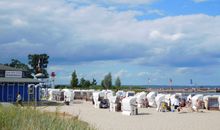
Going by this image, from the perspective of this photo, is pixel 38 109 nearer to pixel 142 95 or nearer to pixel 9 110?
pixel 9 110

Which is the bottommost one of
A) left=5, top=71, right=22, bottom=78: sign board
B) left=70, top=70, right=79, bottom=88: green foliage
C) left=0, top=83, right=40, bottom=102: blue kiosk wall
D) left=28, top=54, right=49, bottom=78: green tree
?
left=0, top=83, right=40, bottom=102: blue kiosk wall

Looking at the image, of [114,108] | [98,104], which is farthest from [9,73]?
[114,108]

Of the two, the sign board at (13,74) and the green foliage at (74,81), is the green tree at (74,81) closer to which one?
the green foliage at (74,81)

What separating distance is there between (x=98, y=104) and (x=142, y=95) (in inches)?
171

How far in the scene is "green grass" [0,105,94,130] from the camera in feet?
27.8

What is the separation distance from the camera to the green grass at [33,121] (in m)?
8.48

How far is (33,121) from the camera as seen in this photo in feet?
29.7

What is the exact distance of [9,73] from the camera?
43125mm

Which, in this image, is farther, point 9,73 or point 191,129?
point 9,73

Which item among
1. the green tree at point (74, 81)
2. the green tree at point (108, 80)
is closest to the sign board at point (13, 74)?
the green tree at point (74, 81)

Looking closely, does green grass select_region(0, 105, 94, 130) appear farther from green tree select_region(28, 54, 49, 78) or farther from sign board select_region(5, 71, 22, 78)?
green tree select_region(28, 54, 49, 78)

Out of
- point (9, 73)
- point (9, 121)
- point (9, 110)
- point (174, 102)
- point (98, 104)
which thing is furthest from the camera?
point (9, 73)

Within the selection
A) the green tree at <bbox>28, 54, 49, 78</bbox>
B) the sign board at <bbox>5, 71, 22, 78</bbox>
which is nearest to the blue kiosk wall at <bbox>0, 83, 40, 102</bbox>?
the sign board at <bbox>5, 71, 22, 78</bbox>

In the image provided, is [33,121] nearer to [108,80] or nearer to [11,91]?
[11,91]
